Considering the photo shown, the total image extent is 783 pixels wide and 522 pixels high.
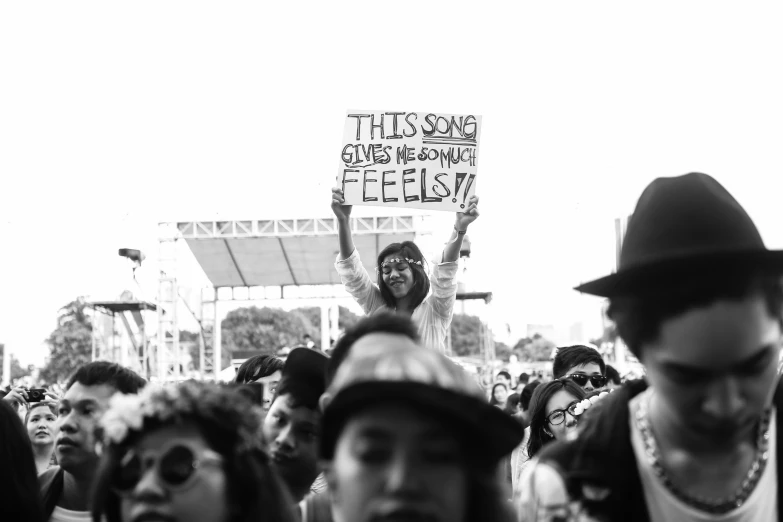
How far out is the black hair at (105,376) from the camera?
3510 millimetres

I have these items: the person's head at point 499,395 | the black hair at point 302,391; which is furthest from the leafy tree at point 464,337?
the black hair at point 302,391

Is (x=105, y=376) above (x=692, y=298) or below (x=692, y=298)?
below

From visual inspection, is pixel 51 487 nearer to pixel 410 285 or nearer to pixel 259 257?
pixel 410 285

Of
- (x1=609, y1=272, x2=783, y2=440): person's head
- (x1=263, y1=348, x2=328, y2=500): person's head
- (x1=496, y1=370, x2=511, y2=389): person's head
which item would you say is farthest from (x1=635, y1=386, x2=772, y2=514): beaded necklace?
(x1=496, y1=370, x2=511, y2=389): person's head

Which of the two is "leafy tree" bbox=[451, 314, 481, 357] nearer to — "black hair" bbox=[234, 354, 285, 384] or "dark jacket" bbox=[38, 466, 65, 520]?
"black hair" bbox=[234, 354, 285, 384]

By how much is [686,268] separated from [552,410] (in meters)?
2.97

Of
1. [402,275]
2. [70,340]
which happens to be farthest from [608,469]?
[70,340]

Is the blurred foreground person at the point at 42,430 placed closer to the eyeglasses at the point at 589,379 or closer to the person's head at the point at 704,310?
the eyeglasses at the point at 589,379

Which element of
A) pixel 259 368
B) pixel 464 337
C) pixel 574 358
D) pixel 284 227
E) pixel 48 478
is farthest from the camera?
pixel 464 337

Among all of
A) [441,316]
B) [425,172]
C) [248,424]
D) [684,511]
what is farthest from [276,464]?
[425,172]

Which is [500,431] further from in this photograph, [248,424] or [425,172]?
[425,172]

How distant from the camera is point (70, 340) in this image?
46.6m

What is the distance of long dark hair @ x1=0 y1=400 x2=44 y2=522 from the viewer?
7.59 feet

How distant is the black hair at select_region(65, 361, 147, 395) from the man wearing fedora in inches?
92.8
